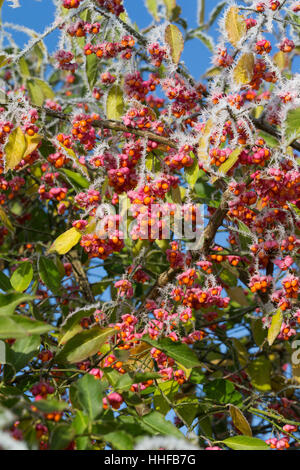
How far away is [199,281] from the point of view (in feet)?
8.89

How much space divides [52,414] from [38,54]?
312cm

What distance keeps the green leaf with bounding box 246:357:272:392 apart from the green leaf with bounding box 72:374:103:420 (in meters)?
1.54

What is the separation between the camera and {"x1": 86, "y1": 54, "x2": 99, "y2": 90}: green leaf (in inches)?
109

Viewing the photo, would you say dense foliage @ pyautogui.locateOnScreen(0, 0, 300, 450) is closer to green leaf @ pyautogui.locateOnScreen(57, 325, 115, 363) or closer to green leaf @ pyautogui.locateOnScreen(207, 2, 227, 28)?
green leaf @ pyautogui.locateOnScreen(57, 325, 115, 363)

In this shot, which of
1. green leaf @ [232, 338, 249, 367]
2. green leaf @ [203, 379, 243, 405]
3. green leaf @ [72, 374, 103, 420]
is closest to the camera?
green leaf @ [72, 374, 103, 420]

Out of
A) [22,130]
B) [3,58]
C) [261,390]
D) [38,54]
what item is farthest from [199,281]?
[38,54]

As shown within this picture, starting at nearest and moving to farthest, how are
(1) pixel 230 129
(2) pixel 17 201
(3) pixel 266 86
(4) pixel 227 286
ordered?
(1) pixel 230 129 → (4) pixel 227 286 → (3) pixel 266 86 → (2) pixel 17 201

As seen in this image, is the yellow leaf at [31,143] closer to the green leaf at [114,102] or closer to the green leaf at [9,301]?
the green leaf at [114,102]

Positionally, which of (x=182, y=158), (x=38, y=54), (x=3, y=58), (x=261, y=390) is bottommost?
(x=261, y=390)

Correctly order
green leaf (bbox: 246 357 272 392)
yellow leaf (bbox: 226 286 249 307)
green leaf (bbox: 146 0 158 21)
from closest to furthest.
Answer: green leaf (bbox: 246 357 272 392), yellow leaf (bbox: 226 286 249 307), green leaf (bbox: 146 0 158 21)

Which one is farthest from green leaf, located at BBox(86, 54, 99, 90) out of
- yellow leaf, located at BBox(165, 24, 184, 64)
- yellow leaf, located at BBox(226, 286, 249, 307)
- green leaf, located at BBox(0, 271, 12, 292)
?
yellow leaf, located at BBox(226, 286, 249, 307)

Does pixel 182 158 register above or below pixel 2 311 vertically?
above

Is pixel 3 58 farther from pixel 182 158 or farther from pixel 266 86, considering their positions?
pixel 266 86

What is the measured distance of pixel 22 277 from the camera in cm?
247
